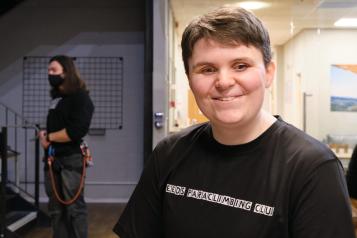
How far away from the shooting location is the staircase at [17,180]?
3.29m

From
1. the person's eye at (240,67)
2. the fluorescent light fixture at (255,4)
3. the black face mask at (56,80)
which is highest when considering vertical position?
the fluorescent light fixture at (255,4)

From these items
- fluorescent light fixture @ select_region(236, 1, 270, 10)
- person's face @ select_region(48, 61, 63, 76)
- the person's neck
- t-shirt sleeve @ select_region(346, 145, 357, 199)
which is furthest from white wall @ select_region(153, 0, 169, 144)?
the person's neck

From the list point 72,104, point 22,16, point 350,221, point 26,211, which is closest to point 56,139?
point 72,104

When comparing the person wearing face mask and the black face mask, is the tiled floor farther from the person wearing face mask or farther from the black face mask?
the black face mask

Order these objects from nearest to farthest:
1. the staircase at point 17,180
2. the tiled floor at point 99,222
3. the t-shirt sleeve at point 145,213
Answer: the t-shirt sleeve at point 145,213
the staircase at point 17,180
the tiled floor at point 99,222

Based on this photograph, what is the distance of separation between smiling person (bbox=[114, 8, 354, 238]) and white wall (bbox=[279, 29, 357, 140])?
4.47 m

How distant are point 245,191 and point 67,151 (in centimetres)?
238

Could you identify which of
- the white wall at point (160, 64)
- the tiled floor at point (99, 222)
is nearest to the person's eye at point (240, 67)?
the tiled floor at point (99, 222)

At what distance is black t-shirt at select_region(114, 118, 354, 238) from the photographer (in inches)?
30.4

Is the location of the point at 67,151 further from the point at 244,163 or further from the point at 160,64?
the point at 244,163

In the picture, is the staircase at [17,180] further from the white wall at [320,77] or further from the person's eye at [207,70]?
the white wall at [320,77]

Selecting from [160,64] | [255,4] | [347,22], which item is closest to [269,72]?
[160,64]

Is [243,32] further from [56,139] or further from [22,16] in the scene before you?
[22,16]

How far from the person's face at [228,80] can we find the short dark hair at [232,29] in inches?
0.4
